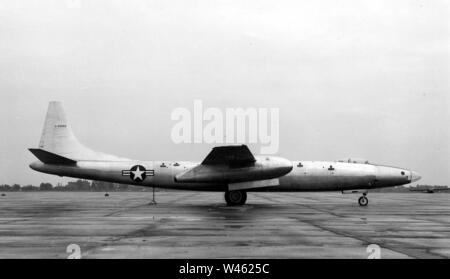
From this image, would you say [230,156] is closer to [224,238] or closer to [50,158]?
[50,158]

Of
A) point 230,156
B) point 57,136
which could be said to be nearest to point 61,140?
point 57,136

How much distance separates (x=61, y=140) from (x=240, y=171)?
10.00m

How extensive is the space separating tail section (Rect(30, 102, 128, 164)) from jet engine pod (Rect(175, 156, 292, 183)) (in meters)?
4.71

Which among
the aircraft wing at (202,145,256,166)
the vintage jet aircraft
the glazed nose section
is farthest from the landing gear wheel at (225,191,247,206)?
the glazed nose section

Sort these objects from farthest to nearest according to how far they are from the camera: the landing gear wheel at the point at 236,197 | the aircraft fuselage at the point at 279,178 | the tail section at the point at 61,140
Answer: the tail section at the point at 61,140 → the aircraft fuselage at the point at 279,178 → the landing gear wheel at the point at 236,197

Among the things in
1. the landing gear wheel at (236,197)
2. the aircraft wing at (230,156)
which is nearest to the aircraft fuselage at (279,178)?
the landing gear wheel at (236,197)

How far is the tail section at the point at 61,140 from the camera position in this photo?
23.2 m

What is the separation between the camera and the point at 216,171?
21.5m

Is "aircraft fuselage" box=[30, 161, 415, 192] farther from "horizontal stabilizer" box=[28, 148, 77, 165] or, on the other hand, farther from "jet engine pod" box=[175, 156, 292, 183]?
"jet engine pod" box=[175, 156, 292, 183]

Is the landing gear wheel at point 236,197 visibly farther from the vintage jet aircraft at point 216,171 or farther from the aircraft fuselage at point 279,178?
the aircraft fuselage at point 279,178
